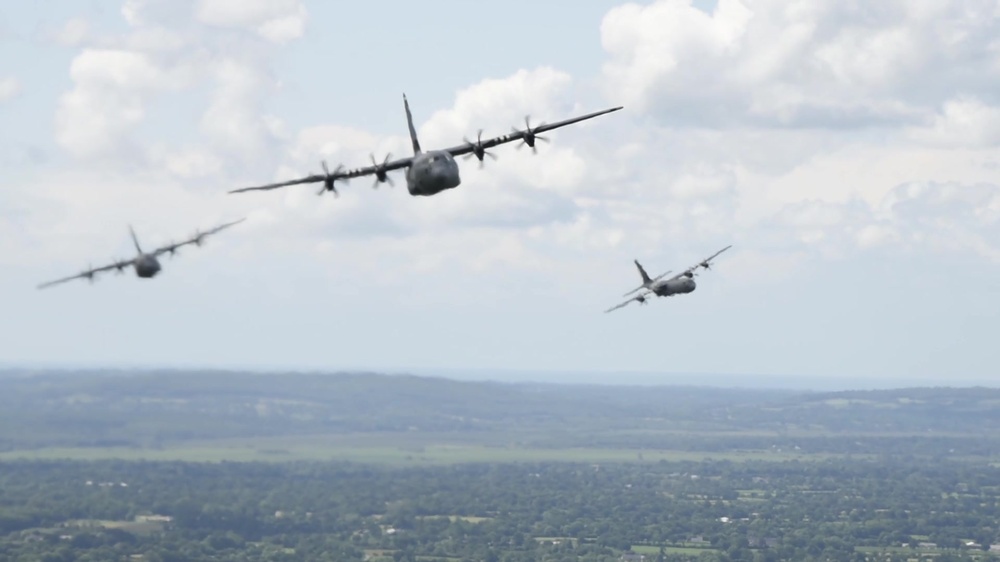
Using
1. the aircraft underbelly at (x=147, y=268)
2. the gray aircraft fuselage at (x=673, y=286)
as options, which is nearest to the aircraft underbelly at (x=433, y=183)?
the aircraft underbelly at (x=147, y=268)

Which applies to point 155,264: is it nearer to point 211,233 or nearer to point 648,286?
point 211,233

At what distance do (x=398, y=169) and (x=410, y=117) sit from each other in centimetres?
226

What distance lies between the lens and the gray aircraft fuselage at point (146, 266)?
84.0m

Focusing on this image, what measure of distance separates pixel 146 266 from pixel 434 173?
116ft

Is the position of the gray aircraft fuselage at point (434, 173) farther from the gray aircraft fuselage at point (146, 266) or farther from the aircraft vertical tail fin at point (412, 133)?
the gray aircraft fuselage at point (146, 266)

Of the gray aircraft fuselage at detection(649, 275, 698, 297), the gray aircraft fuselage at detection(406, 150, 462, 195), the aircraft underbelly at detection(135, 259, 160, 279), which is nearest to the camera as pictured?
the gray aircraft fuselage at detection(406, 150, 462, 195)

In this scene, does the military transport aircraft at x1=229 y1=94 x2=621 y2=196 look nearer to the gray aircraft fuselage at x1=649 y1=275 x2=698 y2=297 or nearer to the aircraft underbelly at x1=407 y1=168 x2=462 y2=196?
the aircraft underbelly at x1=407 y1=168 x2=462 y2=196

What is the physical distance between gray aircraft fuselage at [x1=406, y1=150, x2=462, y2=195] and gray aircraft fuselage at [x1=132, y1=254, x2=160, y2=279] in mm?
33777

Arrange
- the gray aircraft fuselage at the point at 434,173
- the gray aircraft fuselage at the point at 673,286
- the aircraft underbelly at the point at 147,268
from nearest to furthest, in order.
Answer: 1. the gray aircraft fuselage at the point at 434,173
2. the aircraft underbelly at the point at 147,268
3. the gray aircraft fuselage at the point at 673,286

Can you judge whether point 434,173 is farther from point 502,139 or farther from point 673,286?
point 673,286

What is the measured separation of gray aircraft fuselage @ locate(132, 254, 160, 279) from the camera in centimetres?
8400

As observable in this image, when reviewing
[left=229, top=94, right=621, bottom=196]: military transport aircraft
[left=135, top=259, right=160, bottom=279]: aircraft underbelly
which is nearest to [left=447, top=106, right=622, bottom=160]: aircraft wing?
[left=229, top=94, right=621, bottom=196]: military transport aircraft

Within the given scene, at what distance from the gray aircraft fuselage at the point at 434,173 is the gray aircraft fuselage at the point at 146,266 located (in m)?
33.8

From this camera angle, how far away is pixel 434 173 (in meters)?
54.2
